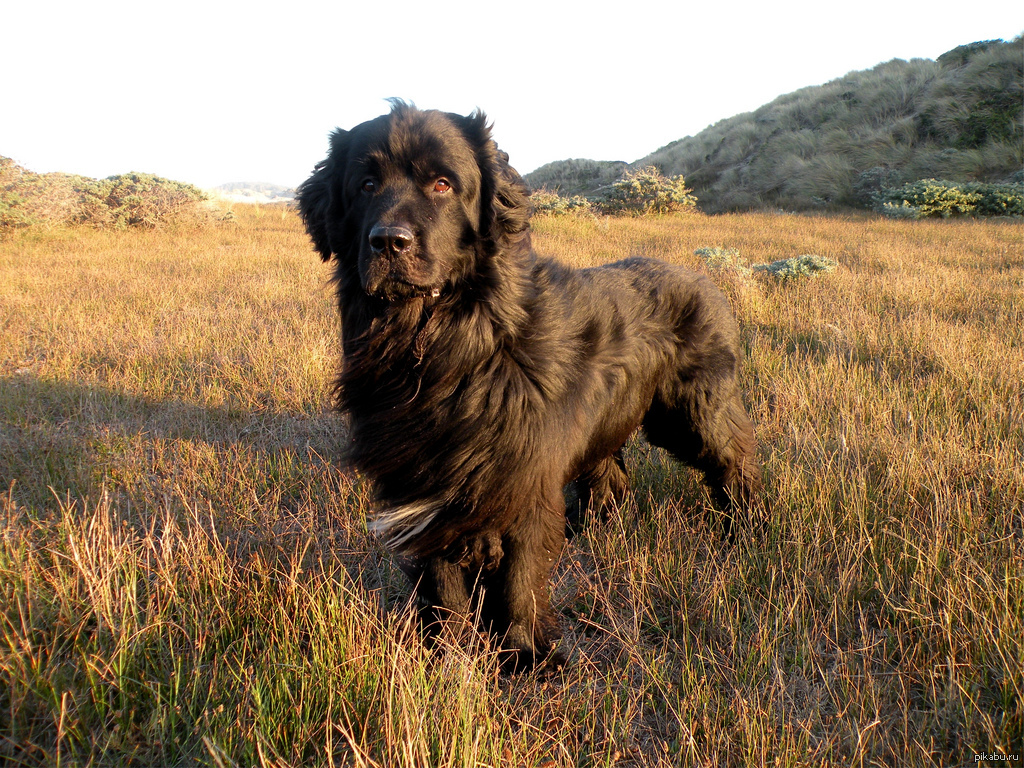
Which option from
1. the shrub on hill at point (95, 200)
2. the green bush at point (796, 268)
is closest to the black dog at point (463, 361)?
the green bush at point (796, 268)

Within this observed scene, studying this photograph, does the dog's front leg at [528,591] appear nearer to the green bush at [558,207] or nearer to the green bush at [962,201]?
the green bush at [558,207]

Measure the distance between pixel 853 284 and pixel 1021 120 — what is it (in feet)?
61.6

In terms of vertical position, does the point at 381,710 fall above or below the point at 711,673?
above

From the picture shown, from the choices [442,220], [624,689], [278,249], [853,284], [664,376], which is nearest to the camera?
[624,689]

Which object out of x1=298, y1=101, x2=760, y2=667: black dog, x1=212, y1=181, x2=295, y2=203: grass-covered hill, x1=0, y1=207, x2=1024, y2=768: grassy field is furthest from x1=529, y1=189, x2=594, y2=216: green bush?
x1=298, y1=101, x2=760, y2=667: black dog

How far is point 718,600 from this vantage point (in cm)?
256

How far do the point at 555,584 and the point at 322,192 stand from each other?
2.25 meters

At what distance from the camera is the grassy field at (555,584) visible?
1772 mm

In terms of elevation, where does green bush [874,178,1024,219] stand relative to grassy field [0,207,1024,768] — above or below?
above

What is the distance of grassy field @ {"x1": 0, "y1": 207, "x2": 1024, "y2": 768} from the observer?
1.77m

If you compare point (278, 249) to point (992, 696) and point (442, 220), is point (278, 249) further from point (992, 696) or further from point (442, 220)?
point (992, 696)

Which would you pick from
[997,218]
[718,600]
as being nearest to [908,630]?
[718,600]

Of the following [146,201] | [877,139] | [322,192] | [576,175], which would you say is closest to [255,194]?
[576,175]

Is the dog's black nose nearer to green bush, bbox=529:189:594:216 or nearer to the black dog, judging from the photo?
the black dog
